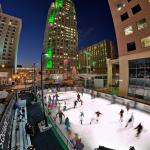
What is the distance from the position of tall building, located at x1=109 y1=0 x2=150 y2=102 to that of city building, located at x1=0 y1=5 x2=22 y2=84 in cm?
6612

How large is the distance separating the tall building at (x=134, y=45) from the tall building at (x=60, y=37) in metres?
81.6

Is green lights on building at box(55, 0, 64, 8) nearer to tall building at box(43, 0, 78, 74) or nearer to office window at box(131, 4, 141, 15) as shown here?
tall building at box(43, 0, 78, 74)

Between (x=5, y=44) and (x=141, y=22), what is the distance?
7914cm

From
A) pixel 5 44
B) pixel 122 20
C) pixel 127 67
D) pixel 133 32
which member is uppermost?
pixel 5 44

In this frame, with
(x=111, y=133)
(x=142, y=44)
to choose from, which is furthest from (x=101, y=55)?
(x=111, y=133)

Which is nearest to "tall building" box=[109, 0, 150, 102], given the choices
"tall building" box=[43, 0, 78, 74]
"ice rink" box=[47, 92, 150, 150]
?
"ice rink" box=[47, 92, 150, 150]

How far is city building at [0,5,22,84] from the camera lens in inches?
3207

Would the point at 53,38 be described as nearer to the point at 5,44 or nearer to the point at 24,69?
the point at 24,69

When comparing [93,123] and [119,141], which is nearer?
[119,141]

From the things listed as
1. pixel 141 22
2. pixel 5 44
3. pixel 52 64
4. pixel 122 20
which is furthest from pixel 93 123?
→ pixel 52 64

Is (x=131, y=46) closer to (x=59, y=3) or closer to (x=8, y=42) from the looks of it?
(x=8, y=42)

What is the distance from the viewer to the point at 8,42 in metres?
85.2

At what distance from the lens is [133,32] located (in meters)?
27.2

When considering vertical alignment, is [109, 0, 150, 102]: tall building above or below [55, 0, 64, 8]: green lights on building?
below
